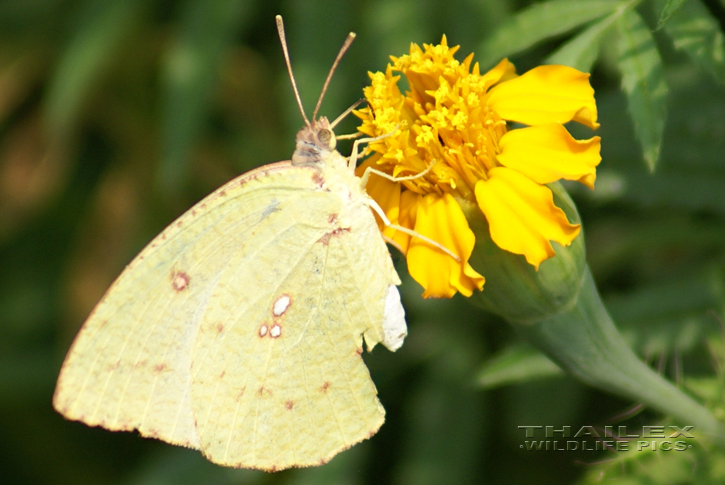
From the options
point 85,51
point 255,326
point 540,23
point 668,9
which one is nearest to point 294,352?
point 255,326

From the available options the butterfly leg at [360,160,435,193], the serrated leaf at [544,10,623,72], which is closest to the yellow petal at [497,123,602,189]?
the butterfly leg at [360,160,435,193]

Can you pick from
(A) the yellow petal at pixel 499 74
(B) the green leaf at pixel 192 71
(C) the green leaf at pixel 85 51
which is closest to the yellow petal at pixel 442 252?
(A) the yellow petal at pixel 499 74

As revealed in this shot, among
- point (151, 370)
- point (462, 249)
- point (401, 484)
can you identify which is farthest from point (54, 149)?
point (462, 249)

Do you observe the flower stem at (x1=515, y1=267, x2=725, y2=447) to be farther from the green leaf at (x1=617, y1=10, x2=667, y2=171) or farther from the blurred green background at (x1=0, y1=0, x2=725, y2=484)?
the green leaf at (x1=617, y1=10, x2=667, y2=171)

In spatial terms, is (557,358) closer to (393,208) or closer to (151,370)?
(393,208)

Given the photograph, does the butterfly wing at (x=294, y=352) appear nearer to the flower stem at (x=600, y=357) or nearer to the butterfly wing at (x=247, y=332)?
the butterfly wing at (x=247, y=332)

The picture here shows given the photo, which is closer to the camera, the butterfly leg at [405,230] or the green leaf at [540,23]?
the butterfly leg at [405,230]
